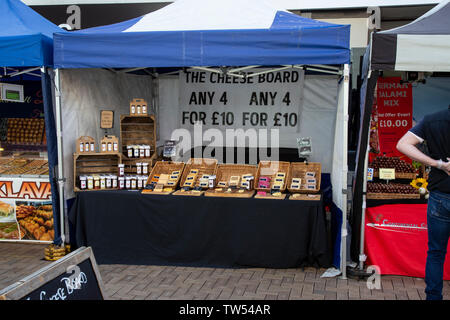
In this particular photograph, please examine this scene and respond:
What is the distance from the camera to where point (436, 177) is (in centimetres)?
329

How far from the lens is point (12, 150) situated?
6.71m

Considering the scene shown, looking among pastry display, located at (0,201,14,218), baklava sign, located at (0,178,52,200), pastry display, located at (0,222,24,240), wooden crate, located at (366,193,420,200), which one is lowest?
pastry display, located at (0,222,24,240)

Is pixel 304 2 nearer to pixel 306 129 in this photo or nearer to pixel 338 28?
pixel 306 129

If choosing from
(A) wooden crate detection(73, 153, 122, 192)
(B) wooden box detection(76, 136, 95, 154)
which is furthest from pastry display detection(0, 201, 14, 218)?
(B) wooden box detection(76, 136, 95, 154)

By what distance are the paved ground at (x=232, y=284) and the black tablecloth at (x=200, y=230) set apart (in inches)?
5.3

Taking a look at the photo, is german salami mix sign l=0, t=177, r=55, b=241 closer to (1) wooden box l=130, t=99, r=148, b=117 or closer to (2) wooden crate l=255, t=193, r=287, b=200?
(1) wooden box l=130, t=99, r=148, b=117

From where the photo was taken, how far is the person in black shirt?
324 cm

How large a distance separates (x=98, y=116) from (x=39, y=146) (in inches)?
61.8

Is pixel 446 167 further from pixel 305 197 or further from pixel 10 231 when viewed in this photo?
pixel 10 231

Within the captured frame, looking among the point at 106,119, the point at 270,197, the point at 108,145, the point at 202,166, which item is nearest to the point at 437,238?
the point at 270,197

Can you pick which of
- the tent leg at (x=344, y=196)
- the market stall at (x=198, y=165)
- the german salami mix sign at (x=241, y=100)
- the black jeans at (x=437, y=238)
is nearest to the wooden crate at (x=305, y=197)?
the market stall at (x=198, y=165)

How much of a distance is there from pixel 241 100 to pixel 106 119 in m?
2.11

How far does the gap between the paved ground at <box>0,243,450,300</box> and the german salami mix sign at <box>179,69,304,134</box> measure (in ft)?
8.70
